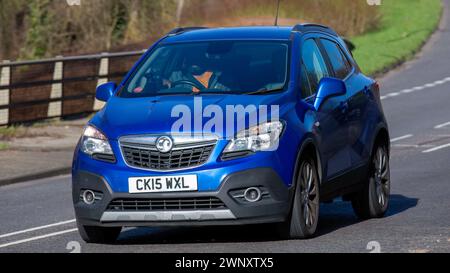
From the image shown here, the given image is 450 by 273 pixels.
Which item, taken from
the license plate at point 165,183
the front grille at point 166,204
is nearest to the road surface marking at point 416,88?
the front grille at point 166,204

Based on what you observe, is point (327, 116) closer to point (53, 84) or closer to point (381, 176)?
point (381, 176)

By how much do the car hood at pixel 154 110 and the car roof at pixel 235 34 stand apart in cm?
99

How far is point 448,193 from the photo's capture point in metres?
15.0

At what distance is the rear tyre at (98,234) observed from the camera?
434 inches

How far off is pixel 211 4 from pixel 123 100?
26.0 m

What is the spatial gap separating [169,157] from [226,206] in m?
0.58

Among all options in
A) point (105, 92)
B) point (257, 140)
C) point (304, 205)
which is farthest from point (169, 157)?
point (105, 92)

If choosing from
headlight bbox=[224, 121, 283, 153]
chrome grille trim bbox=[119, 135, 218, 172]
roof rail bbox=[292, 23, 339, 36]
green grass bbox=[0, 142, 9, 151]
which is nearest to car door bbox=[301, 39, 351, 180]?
roof rail bbox=[292, 23, 339, 36]

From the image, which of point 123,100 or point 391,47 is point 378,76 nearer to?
point 391,47

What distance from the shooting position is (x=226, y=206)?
10375mm

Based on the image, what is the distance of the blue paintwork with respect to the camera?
10406 mm

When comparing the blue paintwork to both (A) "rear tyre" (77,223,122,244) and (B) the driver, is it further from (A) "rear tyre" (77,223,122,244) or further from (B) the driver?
(A) "rear tyre" (77,223,122,244)

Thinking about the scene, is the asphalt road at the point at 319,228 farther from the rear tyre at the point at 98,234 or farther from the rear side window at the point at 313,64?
the rear side window at the point at 313,64
